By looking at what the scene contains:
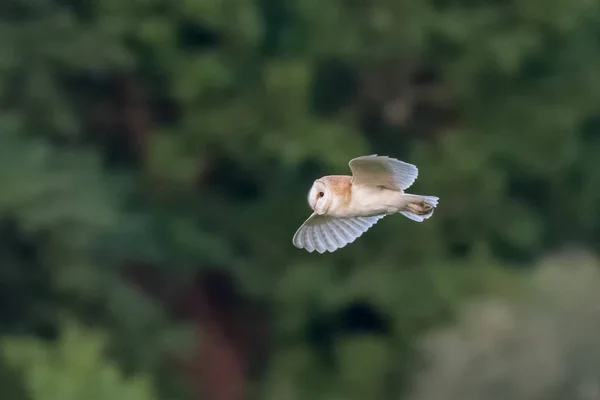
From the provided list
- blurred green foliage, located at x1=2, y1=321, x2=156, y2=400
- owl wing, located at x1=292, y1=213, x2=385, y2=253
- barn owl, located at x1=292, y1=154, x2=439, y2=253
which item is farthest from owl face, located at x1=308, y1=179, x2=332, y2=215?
blurred green foliage, located at x1=2, y1=321, x2=156, y2=400

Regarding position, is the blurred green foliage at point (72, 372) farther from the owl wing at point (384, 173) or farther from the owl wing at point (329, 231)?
the owl wing at point (384, 173)

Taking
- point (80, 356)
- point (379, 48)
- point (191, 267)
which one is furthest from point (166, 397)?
point (379, 48)

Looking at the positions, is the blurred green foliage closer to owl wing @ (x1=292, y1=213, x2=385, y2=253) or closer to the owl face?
owl wing @ (x1=292, y1=213, x2=385, y2=253)

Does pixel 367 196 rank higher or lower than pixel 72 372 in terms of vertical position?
lower

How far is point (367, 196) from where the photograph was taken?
149cm

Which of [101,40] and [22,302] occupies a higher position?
[101,40]

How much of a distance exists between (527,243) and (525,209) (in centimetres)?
23

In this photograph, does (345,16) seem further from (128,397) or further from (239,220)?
(128,397)

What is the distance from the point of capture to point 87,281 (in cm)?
614

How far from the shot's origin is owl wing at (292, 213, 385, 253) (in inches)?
61.8

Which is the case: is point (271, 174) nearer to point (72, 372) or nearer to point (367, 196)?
point (72, 372)

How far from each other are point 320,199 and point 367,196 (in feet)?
0.26

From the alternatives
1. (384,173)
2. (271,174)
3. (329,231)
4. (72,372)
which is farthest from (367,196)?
(271,174)

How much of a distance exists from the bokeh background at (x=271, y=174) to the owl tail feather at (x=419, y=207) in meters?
4.12
